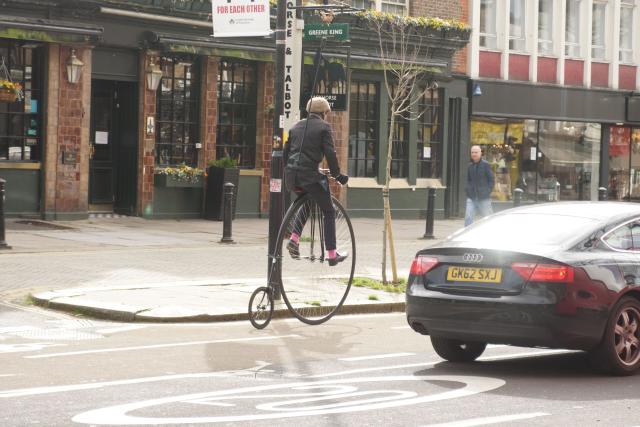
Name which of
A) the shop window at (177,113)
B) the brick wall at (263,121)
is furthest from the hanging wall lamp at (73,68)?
the brick wall at (263,121)

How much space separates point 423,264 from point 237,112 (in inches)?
689

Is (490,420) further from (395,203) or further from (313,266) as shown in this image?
(395,203)

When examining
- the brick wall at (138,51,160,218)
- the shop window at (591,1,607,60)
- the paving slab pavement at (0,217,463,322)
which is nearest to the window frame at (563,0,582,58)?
the shop window at (591,1,607,60)

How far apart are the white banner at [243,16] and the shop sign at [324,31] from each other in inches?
42.8

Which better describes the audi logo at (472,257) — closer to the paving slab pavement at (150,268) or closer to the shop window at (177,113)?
the paving slab pavement at (150,268)

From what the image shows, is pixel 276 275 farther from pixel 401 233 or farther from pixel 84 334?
pixel 401 233

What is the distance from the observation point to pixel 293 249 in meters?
12.0

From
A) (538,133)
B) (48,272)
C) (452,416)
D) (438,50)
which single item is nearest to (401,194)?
(438,50)

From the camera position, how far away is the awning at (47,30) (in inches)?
865

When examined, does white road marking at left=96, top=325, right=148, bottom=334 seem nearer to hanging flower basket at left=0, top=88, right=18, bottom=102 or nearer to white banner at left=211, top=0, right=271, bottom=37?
white banner at left=211, top=0, right=271, bottom=37

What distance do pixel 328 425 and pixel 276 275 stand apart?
4657 mm

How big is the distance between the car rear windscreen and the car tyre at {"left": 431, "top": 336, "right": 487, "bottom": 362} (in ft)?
2.64

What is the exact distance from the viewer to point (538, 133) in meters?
35.0

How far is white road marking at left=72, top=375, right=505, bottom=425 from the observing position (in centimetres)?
720
